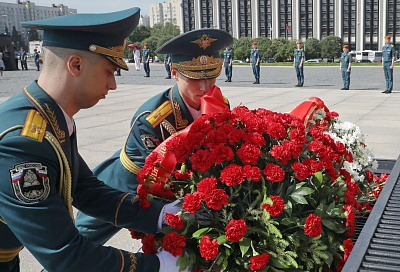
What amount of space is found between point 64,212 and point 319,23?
85.5 metres

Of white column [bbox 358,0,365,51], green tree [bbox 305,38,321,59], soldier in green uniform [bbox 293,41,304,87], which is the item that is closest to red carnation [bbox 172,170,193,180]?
soldier in green uniform [bbox 293,41,304,87]

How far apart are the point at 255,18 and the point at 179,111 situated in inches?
3498

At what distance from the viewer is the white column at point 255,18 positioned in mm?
87875

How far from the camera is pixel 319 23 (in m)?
81.6

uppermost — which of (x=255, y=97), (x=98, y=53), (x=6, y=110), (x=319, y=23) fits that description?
(x=319, y=23)

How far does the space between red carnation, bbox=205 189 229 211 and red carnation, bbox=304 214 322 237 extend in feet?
0.92

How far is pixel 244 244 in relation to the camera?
1544 mm

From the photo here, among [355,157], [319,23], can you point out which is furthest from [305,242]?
[319,23]

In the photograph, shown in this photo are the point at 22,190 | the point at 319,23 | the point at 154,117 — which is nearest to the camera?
the point at 22,190

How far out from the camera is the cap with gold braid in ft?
8.25

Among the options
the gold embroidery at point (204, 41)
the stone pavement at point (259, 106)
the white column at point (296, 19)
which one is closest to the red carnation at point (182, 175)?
the gold embroidery at point (204, 41)

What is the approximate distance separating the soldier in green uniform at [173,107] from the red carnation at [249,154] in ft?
3.02

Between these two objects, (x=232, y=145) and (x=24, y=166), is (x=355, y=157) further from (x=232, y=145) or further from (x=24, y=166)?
(x=24, y=166)

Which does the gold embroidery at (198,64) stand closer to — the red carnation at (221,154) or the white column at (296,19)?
the red carnation at (221,154)
